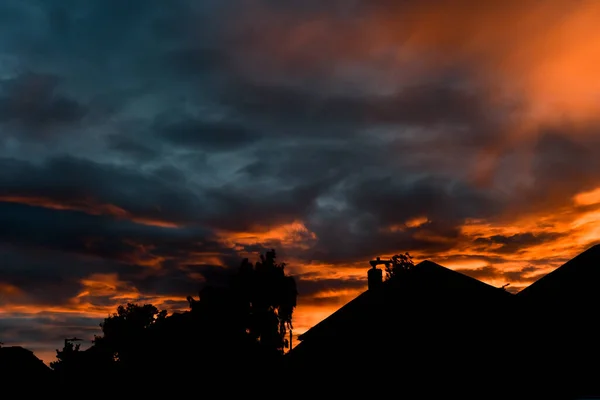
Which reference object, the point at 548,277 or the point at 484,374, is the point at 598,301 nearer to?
the point at 548,277

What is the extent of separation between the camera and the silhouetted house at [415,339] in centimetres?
2731

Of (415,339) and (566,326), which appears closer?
(566,326)

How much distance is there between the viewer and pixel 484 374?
26984 mm

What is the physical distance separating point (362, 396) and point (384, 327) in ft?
10.0

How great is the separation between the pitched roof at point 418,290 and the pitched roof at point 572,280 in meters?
1.66

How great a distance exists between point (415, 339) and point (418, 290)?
2.11 metres

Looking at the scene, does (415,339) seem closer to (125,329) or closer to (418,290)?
(418,290)

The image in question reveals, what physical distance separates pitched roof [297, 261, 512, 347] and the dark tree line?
16.5 m

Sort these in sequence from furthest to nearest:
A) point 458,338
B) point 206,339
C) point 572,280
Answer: point 206,339, point 572,280, point 458,338

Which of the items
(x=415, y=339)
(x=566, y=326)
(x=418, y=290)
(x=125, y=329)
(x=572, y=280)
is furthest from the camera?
(x=125, y=329)

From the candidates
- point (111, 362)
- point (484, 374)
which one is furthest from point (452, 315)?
point (111, 362)

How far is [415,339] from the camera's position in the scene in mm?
28141

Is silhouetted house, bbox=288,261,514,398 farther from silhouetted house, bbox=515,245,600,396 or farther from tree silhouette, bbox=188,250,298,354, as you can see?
tree silhouette, bbox=188,250,298,354

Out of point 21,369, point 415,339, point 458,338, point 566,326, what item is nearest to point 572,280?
point 566,326
